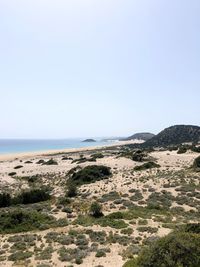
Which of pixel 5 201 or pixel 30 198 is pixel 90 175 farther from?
pixel 5 201

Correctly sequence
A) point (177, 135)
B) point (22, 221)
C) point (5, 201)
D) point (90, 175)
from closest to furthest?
point (22, 221) → point (5, 201) → point (90, 175) → point (177, 135)

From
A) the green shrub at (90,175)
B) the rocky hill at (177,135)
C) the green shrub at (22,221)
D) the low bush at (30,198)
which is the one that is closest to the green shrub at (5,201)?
the low bush at (30,198)

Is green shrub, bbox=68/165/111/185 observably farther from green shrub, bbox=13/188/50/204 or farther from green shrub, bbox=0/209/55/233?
green shrub, bbox=0/209/55/233

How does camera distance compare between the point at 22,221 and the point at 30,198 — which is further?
the point at 30,198

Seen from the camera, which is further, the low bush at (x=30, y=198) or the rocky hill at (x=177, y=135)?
the rocky hill at (x=177, y=135)

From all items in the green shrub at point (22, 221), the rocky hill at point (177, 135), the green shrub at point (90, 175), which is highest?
the rocky hill at point (177, 135)

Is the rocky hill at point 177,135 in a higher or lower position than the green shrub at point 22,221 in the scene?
higher

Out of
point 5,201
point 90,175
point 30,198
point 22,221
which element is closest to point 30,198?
point 30,198

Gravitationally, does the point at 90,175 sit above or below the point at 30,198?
above

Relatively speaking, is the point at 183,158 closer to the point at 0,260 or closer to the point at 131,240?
the point at 131,240

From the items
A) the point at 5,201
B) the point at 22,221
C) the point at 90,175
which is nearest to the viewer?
the point at 22,221

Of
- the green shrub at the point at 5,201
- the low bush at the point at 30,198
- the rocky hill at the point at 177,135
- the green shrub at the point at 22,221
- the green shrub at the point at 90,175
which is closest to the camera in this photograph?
the green shrub at the point at 22,221

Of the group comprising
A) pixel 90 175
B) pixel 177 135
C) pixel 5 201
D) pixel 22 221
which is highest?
pixel 177 135

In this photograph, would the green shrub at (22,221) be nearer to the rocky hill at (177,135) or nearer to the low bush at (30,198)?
the low bush at (30,198)
